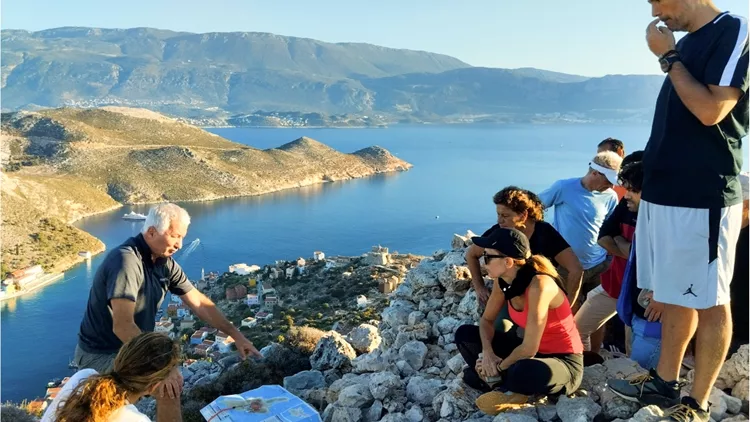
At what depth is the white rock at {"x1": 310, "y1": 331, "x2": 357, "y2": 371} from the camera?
5.14 metres

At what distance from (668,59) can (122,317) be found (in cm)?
309

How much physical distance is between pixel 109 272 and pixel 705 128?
10.3 feet

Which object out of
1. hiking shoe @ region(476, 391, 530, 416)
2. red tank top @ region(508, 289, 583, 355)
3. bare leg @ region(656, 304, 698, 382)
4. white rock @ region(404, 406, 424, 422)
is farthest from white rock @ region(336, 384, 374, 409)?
bare leg @ region(656, 304, 698, 382)

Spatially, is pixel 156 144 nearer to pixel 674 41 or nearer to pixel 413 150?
pixel 413 150

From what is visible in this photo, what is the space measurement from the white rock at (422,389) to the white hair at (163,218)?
1822 mm

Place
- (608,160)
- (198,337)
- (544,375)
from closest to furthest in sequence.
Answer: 1. (544,375)
2. (608,160)
3. (198,337)

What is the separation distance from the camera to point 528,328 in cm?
298

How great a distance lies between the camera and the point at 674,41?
2576 millimetres

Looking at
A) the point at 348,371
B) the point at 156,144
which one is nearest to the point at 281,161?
the point at 156,144

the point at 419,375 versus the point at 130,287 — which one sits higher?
the point at 130,287

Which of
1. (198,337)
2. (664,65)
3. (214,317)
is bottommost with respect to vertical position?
(198,337)

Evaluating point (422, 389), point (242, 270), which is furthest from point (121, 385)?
point (242, 270)

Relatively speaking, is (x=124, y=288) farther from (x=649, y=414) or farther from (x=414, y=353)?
(x=649, y=414)

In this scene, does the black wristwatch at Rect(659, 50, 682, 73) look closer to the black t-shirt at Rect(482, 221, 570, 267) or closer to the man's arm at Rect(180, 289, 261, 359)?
the black t-shirt at Rect(482, 221, 570, 267)
